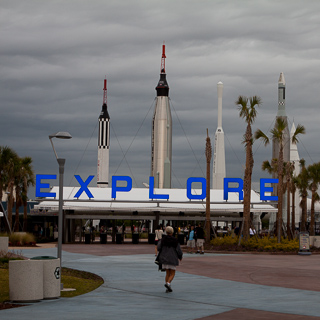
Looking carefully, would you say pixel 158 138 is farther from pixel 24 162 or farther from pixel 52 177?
pixel 52 177

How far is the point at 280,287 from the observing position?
1684cm

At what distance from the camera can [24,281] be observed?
44.0 ft

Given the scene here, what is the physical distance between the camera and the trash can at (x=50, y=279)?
13.9 metres

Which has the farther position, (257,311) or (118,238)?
(118,238)

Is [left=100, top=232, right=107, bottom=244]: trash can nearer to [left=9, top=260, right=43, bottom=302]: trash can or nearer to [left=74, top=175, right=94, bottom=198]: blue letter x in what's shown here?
[left=74, top=175, right=94, bottom=198]: blue letter x

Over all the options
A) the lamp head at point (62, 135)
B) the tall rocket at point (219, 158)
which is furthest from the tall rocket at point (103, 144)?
the lamp head at point (62, 135)

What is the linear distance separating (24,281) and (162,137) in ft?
250

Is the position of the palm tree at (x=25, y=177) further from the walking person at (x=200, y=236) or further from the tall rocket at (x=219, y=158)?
the tall rocket at (x=219, y=158)

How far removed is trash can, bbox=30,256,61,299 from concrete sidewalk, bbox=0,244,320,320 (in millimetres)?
267

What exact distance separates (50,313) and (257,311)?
399 cm

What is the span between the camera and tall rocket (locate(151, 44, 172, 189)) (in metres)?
87.9

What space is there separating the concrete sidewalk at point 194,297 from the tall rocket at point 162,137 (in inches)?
→ 2599

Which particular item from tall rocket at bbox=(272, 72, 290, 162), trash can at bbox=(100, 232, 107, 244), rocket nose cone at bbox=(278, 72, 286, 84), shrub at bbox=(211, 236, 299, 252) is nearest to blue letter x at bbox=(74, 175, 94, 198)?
trash can at bbox=(100, 232, 107, 244)

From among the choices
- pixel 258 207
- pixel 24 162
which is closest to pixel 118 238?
pixel 258 207
